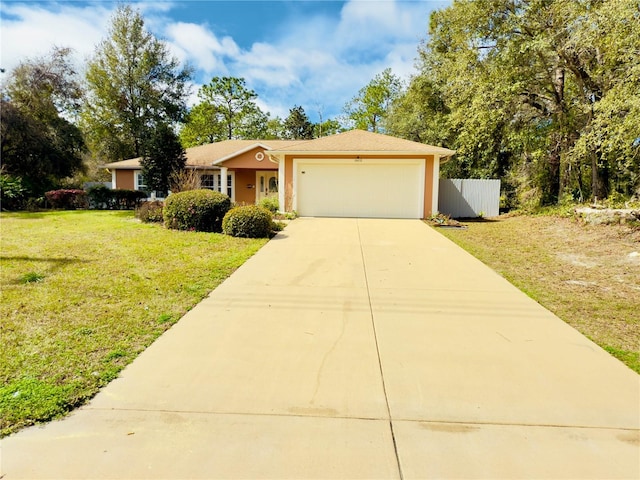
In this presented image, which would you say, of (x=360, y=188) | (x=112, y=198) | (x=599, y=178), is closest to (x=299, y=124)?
(x=112, y=198)

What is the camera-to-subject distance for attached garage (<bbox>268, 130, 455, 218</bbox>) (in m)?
14.2

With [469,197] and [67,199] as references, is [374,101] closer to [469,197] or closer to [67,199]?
[469,197]

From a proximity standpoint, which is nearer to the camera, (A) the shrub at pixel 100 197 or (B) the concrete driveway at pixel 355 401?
(B) the concrete driveway at pixel 355 401

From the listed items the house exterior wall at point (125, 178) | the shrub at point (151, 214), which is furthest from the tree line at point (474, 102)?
the shrub at point (151, 214)

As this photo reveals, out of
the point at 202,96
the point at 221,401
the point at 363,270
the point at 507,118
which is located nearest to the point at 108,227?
the point at 363,270

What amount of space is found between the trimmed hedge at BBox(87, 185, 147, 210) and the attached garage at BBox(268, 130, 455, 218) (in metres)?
8.70

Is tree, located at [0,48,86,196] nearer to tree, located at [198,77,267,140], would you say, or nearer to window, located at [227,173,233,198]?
window, located at [227,173,233,198]

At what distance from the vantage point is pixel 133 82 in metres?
21.8

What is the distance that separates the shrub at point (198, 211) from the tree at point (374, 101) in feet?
83.9

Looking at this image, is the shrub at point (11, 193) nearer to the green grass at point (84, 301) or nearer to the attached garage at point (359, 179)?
the green grass at point (84, 301)

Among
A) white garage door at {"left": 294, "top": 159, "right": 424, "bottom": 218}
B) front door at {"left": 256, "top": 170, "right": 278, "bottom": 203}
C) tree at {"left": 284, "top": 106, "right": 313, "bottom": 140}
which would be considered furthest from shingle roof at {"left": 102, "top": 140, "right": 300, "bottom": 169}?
tree at {"left": 284, "top": 106, "right": 313, "bottom": 140}

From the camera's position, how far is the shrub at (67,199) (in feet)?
57.3

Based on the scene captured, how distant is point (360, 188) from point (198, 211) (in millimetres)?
6567

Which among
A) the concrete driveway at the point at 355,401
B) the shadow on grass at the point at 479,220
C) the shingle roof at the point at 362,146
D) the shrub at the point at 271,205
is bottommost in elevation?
the concrete driveway at the point at 355,401
